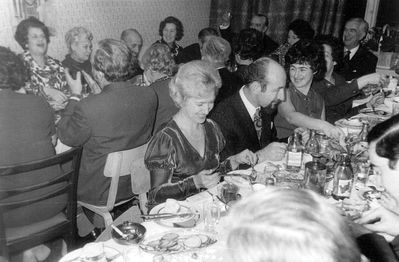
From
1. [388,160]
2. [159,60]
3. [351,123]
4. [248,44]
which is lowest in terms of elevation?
[351,123]

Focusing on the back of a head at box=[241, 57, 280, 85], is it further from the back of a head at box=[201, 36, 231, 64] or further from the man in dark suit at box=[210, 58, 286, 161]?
the back of a head at box=[201, 36, 231, 64]

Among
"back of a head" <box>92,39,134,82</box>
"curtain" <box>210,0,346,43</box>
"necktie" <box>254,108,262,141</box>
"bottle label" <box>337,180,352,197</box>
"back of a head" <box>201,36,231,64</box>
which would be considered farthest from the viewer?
"curtain" <box>210,0,346,43</box>

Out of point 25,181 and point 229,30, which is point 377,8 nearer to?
point 229,30

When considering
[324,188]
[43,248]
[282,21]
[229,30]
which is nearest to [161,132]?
[324,188]

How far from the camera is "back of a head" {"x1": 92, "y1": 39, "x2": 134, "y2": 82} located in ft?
8.00

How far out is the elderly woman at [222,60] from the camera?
11.8ft

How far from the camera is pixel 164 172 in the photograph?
6.29 feet

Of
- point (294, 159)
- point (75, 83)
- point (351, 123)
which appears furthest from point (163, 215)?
point (75, 83)

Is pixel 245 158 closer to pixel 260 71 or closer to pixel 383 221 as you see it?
pixel 260 71

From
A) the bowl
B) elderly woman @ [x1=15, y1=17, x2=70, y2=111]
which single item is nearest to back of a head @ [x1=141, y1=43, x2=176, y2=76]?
elderly woman @ [x1=15, y1=17, x2=70, y2=111]

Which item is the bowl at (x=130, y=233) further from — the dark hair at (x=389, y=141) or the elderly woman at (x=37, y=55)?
the elderly woman at (x=37, y=55)

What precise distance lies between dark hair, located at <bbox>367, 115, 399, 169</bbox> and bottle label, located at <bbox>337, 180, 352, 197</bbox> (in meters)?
0.63

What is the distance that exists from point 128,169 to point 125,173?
0.03m

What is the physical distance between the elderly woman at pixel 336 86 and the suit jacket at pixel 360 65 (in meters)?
1.43
